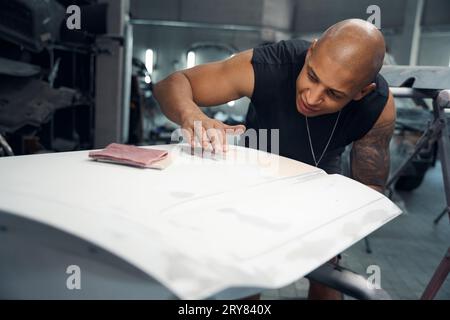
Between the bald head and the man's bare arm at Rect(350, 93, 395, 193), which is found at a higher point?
the bald head

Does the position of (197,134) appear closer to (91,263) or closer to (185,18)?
(91,263)

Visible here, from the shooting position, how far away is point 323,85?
126cm

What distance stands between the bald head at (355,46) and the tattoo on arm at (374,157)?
47cm

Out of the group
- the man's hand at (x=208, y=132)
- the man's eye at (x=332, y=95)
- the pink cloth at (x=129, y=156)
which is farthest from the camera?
the man's eye at (x=332, y=95)

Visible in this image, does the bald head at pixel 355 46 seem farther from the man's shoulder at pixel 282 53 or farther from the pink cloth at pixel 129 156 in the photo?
the pink cloth at pixel 129 156

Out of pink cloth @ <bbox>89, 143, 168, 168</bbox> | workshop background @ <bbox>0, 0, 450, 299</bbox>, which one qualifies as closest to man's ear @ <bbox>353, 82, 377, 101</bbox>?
workshop background @ <bbox>0, 0, 450, 299</bbox>

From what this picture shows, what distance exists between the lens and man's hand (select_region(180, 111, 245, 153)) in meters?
1.08

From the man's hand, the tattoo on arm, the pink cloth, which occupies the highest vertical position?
the man's hand

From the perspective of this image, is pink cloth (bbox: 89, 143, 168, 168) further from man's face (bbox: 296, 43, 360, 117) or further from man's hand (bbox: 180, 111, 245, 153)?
man's face (bbox: 296, 43, 360, 117)

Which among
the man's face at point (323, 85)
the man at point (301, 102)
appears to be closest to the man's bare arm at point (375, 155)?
the man at point (301, 102)

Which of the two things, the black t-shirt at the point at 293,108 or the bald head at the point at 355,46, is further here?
the black t-shirt at the point at 293,108

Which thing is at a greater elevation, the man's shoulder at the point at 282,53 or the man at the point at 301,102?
the man's shoulder at the point at 282,53

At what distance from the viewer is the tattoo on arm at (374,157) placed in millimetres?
1623

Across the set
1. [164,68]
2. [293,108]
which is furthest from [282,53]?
[164,68]
